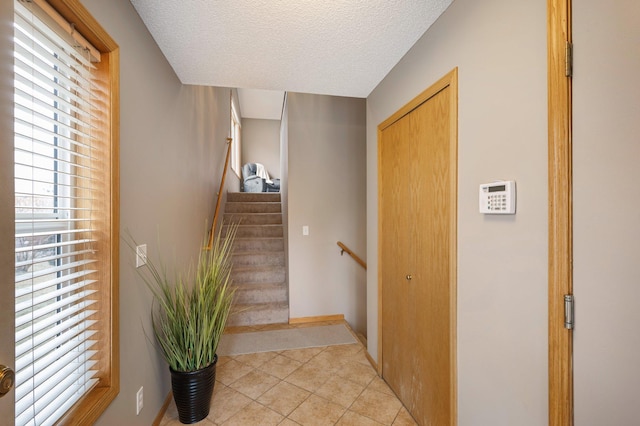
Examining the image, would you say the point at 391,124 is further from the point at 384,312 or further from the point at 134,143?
the point at 134,143

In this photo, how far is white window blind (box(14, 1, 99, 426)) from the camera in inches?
31.4

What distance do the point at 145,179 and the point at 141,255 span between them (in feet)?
1.33

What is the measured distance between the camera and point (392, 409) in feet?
5.91

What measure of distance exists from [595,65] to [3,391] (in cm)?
167

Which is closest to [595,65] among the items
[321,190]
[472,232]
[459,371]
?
[472,232]

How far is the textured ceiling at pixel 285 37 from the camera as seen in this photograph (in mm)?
1340

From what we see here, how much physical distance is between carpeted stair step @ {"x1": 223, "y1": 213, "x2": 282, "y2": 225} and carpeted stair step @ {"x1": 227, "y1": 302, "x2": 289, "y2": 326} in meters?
1.61

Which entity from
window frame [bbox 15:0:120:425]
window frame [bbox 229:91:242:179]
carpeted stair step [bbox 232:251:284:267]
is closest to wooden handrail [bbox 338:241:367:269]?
carpeted stair step [bbox 232:251:284:267]

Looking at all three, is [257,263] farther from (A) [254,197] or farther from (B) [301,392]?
(B) [301,392]

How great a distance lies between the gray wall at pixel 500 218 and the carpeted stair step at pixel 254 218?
359 cm

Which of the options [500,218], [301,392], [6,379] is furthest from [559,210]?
[301,392]

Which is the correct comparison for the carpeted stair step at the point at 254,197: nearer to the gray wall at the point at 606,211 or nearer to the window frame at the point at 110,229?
the window frame at the point at 110,229

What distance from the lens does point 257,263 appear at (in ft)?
12.7

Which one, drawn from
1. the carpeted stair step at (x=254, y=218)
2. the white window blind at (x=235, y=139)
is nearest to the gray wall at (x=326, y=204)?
the carpeted stair step at (x=254, y=218)
